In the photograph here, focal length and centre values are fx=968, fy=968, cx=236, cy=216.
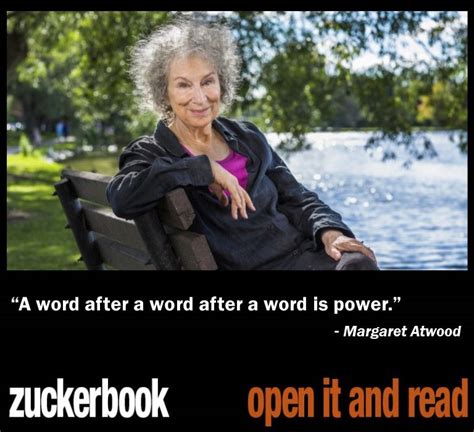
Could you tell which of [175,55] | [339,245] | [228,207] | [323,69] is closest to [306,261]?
[339,245]

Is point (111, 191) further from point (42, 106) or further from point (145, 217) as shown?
point (42, 106)

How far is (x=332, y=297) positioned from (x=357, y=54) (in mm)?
8419

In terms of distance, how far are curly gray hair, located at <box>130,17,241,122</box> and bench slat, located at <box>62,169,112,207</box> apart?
0.46 metres

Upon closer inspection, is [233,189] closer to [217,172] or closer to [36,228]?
[217,172]

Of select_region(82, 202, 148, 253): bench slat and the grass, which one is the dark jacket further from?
the grass

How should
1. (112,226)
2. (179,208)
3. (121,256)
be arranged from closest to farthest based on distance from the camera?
1. (179,208)
2. (112,226)
3. (121,256)

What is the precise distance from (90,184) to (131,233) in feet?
1.38

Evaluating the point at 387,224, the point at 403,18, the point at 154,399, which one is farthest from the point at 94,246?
the point at 387,224

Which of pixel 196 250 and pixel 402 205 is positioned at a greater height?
pixel 196 250

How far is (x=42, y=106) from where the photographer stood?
175ft

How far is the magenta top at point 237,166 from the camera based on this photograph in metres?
3.26

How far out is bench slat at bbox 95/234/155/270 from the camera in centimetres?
363

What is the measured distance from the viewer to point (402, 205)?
2264 cm

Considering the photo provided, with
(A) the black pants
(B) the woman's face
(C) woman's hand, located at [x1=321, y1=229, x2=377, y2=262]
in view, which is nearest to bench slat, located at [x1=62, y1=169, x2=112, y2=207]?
(B) the woman's face
